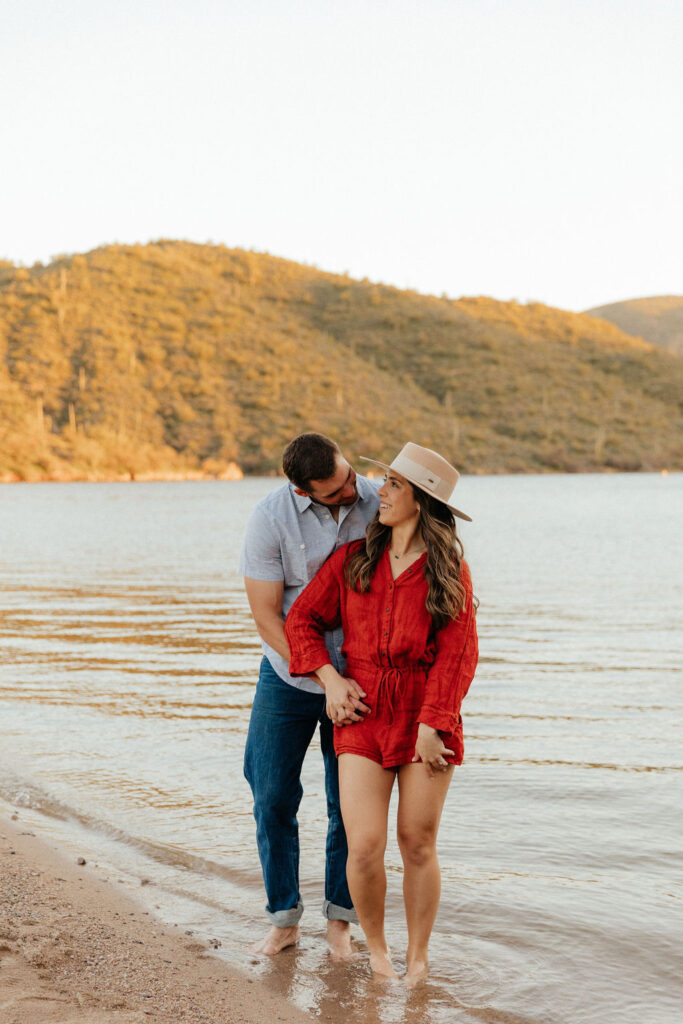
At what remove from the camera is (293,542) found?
380cm

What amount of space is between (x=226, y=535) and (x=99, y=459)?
150 ft

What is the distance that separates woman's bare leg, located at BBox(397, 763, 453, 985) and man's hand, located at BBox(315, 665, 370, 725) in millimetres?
243

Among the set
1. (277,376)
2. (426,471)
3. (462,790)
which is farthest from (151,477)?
(426,471)

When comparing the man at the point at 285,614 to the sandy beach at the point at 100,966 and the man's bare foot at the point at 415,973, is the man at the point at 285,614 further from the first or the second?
the sandy beach at the point at 100,966

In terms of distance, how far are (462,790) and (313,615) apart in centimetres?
339

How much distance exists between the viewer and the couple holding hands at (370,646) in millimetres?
3516

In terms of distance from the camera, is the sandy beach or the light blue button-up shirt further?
the light blue button-up shirt

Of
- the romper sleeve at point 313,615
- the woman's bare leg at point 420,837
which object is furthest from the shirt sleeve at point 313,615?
the woman's bare leg at point 420,837

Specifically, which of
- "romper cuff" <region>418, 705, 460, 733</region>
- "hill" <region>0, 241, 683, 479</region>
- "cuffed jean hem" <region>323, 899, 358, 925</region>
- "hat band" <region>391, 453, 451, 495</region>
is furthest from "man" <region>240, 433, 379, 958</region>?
"hill" <region>0, 241, 683, 479</region>

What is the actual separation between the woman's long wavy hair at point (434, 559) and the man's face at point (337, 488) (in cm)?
14

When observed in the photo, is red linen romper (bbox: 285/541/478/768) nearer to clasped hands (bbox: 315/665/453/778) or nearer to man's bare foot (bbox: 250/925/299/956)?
clasped hands (bbox: 315/665/453/778)

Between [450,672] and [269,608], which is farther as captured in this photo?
[269,608]

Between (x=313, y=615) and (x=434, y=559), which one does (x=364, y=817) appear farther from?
(x=434, y=559)

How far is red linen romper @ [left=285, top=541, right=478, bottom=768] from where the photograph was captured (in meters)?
3.49
